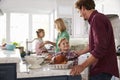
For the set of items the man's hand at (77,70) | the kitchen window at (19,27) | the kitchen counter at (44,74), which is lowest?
the kitchen counter at (44,74)

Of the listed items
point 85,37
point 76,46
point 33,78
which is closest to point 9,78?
point 33,78

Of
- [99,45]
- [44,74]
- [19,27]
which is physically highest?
[19,27]

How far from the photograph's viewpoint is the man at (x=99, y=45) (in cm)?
143

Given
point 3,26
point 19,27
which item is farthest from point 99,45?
point 19,27

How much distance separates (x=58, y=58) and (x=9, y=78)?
0.40 m

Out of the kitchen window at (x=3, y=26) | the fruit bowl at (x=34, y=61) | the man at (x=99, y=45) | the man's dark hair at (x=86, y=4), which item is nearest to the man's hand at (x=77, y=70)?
the man at (x=99, y=45)

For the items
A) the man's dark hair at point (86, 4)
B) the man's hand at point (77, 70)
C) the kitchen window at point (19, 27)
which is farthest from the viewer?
the kitchen window at point (19, 27)

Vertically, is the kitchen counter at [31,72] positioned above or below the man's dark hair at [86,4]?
below

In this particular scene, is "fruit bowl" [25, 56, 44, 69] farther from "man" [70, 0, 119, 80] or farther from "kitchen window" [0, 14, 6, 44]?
"kitchen window" [0, 14, 6, 44]

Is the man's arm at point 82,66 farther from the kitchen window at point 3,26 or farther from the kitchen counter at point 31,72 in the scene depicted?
the kitchen window at point 3,26

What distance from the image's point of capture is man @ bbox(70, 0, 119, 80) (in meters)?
1.43

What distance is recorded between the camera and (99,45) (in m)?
1.42

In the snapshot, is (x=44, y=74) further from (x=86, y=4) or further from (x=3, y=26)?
(x=3, y=26)

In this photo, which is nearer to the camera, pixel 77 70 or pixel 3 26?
pixel 77 70
